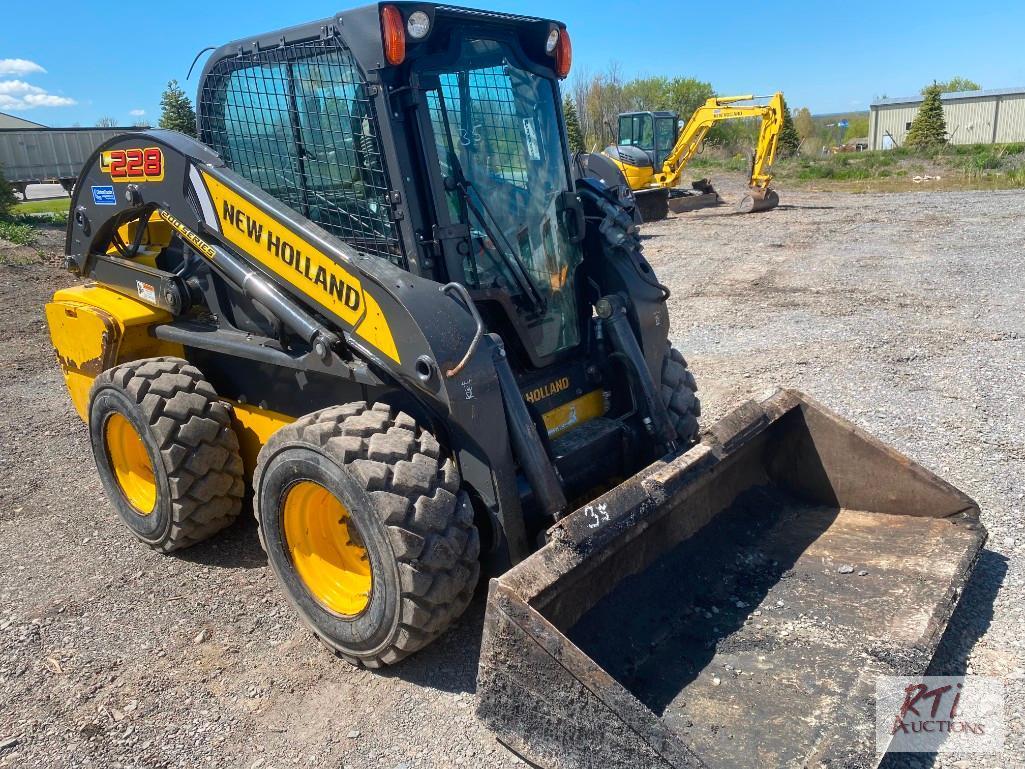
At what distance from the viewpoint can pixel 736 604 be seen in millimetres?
3256

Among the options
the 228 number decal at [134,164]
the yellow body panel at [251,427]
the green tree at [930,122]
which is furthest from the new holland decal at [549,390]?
the green tree at [930,122]

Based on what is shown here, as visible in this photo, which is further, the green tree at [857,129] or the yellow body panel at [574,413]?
the green tree at [857,129]

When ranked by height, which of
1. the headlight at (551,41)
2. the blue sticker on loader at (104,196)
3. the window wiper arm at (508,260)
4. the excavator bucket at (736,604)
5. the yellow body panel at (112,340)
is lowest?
the excavator bucket at (736,604)

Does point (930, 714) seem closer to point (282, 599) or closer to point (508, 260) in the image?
point (508, 260)

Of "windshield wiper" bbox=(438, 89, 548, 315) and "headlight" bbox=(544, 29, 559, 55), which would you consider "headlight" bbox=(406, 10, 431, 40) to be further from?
"headlight" bbox=(544, 29, 559, 55)

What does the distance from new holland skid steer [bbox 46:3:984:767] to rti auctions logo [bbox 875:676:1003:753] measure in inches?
3.2

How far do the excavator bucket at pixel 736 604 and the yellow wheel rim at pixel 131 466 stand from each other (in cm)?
263

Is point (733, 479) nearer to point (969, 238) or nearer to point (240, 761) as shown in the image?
point (240, 761)

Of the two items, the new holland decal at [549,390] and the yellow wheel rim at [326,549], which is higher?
the new holland decal at [549,390]

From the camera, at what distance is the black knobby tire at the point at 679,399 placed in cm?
408

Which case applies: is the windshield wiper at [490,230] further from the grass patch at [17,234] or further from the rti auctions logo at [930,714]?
the grass patch at [17,234]

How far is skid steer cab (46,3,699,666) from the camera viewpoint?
2945mm

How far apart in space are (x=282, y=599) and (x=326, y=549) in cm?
54

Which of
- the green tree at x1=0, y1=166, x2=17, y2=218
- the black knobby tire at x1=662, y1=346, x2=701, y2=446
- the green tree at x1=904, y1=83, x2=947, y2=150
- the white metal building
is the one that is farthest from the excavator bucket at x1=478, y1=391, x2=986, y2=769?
the white metal building
